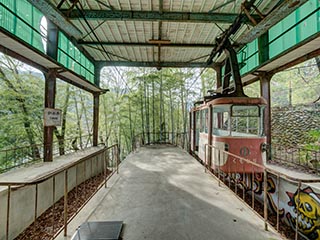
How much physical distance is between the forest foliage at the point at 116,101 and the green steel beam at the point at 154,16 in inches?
183

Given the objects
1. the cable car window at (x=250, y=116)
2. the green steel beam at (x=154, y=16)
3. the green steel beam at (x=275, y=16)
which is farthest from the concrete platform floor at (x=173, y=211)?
the green steel beam at (x=154, y=16)

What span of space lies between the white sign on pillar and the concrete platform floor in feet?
10.3

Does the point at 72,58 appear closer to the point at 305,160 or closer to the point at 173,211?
the point at 173,211

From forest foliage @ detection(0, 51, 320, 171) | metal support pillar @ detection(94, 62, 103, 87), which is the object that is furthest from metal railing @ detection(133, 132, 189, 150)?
metal support pillar @ detection(94, 62, 103, 87)

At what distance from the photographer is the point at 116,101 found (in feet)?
46.4

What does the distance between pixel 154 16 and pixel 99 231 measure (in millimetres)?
5326

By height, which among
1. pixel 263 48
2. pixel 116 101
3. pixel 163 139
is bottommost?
pixel 163 139

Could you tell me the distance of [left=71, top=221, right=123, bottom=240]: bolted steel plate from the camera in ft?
7.14

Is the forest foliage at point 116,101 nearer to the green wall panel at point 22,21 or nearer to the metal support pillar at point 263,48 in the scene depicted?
the metal support pillar at point 263,48

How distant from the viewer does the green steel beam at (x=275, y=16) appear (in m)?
2.45

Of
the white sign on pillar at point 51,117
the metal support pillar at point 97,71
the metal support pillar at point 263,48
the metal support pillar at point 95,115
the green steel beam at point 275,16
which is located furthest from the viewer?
the metal support pillar at point 95,115

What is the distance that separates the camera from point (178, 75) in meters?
12.7

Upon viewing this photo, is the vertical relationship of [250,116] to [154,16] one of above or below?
below

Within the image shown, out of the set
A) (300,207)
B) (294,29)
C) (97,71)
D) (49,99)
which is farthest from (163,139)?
(294,29)
